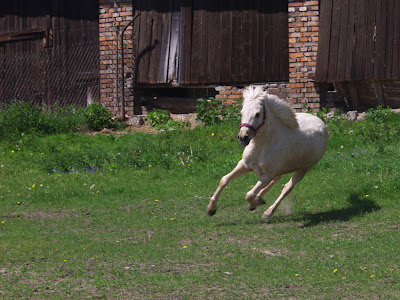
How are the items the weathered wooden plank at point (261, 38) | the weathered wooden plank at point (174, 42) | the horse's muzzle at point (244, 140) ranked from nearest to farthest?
the horse's muzzle at point (244, 140) → the weathered wooden plank at point (261, 38) → the weathered wooden plank at point (174, 42)

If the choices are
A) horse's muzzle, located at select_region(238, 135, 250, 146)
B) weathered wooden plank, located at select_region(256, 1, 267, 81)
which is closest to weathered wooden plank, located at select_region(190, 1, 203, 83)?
weathered wooden plank, located at select_region(256, 1, 267, 81)

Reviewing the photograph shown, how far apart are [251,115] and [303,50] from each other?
856 cm

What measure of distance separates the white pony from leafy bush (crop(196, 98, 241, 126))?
6.82 meters

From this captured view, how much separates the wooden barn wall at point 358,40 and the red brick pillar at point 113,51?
A: 492 centimetres

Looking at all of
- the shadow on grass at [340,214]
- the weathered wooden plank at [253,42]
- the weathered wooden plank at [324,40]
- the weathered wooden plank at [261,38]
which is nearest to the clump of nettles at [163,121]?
the weathered wooden plank at [253,42]

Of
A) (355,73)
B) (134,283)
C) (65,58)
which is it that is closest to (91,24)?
(65,58)

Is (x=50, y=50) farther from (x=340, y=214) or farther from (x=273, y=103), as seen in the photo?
(x=340, y=214)

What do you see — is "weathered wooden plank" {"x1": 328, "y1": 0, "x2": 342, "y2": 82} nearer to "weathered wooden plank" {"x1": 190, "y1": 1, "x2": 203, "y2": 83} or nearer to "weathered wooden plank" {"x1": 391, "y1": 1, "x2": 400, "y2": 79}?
"weathered wooden plank" {"x1": 391, "y1": 1, "x2": 400, "y2": 79}

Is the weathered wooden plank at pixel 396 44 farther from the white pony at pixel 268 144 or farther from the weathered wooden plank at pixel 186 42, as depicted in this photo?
the white pony at pixel 268 144

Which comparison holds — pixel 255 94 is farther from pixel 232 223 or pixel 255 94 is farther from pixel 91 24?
pixel 91 24

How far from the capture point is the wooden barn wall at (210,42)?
16688mm

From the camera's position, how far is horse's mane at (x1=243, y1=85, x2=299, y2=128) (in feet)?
27.0

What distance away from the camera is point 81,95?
1856 cm

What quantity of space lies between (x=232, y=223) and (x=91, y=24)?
11121 millimetres
